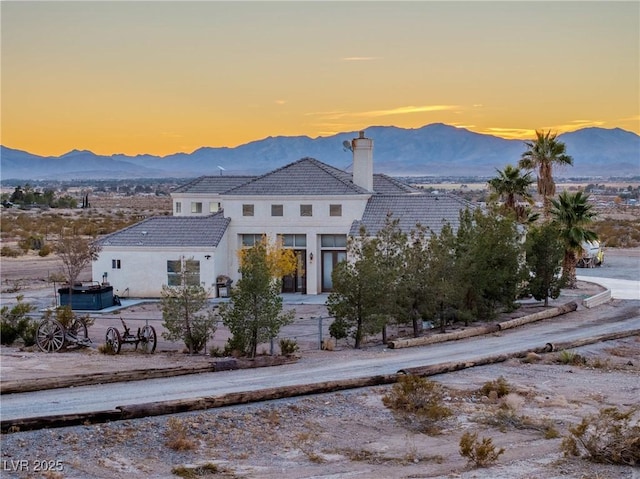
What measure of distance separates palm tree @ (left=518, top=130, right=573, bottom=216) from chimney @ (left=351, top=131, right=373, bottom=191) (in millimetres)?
7628

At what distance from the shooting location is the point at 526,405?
65.5 feet

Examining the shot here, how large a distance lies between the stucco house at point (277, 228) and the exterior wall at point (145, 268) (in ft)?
0.14

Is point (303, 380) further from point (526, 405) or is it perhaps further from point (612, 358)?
point (612, 358)

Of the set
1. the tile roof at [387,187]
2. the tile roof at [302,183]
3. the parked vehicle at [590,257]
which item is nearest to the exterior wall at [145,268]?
the tile roof at [302,183]

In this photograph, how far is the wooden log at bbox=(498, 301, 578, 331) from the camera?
30.1 meters

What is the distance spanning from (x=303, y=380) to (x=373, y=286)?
20.5 feet

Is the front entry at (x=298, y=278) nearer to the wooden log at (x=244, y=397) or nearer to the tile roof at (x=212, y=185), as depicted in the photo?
the tile roof at (x=212, y=185)

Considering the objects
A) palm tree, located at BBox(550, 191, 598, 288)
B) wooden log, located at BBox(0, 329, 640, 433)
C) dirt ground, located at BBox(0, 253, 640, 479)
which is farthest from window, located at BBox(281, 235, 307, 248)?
dirt ground, located at BBox(0, 253, 640, 479)

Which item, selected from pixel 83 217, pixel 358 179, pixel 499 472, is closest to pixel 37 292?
pixel 358 179

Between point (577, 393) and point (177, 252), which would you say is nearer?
point (577, 393)

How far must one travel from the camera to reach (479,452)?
51.1 ft

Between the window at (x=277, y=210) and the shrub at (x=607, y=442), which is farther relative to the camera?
the window at (x=277, y=210)

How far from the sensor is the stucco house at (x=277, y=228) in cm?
3925

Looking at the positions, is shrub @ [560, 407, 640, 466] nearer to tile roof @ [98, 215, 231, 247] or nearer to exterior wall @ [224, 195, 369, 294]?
exterior wall @ [224, 195, 369, 294]
